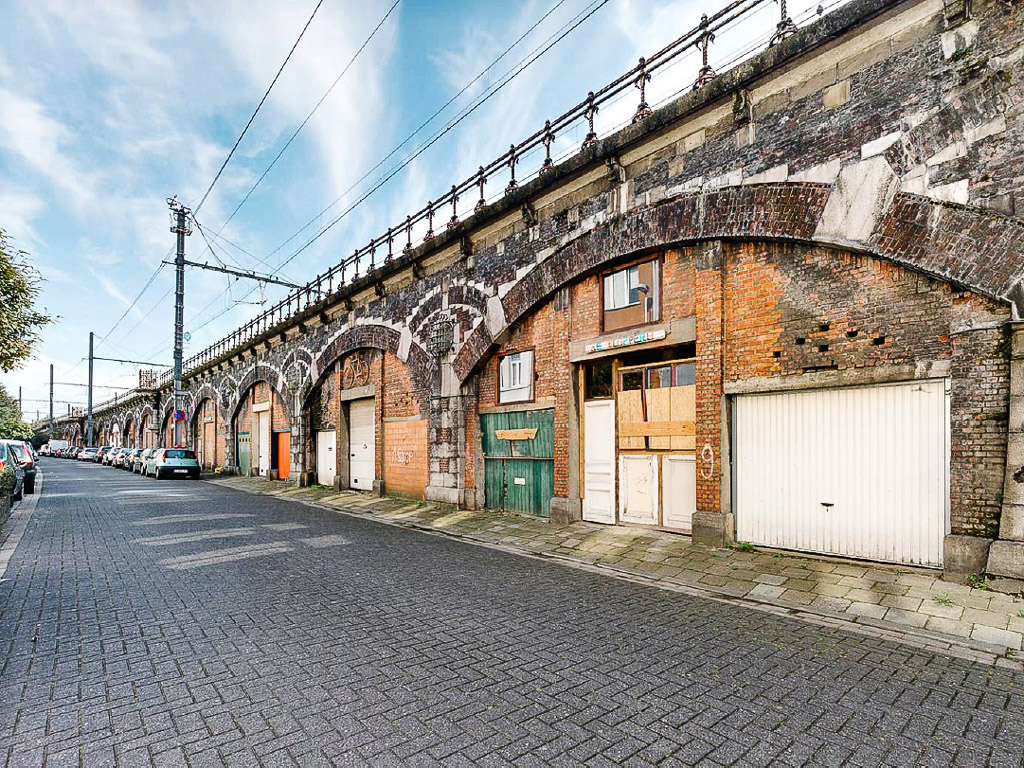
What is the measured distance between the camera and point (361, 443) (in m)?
18.4

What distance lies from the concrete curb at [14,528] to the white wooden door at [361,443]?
8.31 meters

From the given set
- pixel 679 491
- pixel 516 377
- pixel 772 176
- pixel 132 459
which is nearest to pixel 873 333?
pixel 772 176

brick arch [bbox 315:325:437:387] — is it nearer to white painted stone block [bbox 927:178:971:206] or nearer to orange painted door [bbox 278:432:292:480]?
orange painted door [bbox 278:432:292:480]

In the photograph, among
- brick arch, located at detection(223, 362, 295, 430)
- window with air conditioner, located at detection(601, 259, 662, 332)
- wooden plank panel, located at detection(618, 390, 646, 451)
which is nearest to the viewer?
window with air conditioner, located at detection(601, 259, 662, 332)

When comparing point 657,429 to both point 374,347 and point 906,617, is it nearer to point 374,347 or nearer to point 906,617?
point 906,617

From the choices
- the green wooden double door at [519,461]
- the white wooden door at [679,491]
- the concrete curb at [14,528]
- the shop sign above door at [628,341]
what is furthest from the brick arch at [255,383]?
the white wooden door at [679,491]

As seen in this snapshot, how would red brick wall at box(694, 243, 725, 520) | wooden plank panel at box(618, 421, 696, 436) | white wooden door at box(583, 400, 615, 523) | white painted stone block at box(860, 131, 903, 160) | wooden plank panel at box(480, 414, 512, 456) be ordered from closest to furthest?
white painted stone block at box(860, 131, 903, 160) < red brick wall at box(694, 243, 725, 520) < wooden plank panel at box(618, 421, 696, 436) < white wooden door at box(583, 400, 615, 523) < wooden plank panel at box(480, 414, 512, 456)

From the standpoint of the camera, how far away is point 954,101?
6531 mm

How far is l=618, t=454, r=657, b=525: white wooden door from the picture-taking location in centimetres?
977

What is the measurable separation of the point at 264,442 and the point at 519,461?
17872mm

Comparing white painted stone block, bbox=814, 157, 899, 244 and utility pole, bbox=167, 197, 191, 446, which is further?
utility pole, bbox=167, 197, 191, 446

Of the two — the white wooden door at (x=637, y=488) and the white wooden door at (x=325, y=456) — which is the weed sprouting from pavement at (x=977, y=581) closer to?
the white wooden door at (x=637, y=488)

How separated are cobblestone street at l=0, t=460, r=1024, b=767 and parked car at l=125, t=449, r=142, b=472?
3293 cm

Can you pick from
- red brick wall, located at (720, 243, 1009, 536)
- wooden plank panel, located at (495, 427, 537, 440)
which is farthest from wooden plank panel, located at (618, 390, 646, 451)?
wooden plank panel, located at (495, 427, 537, 440)
